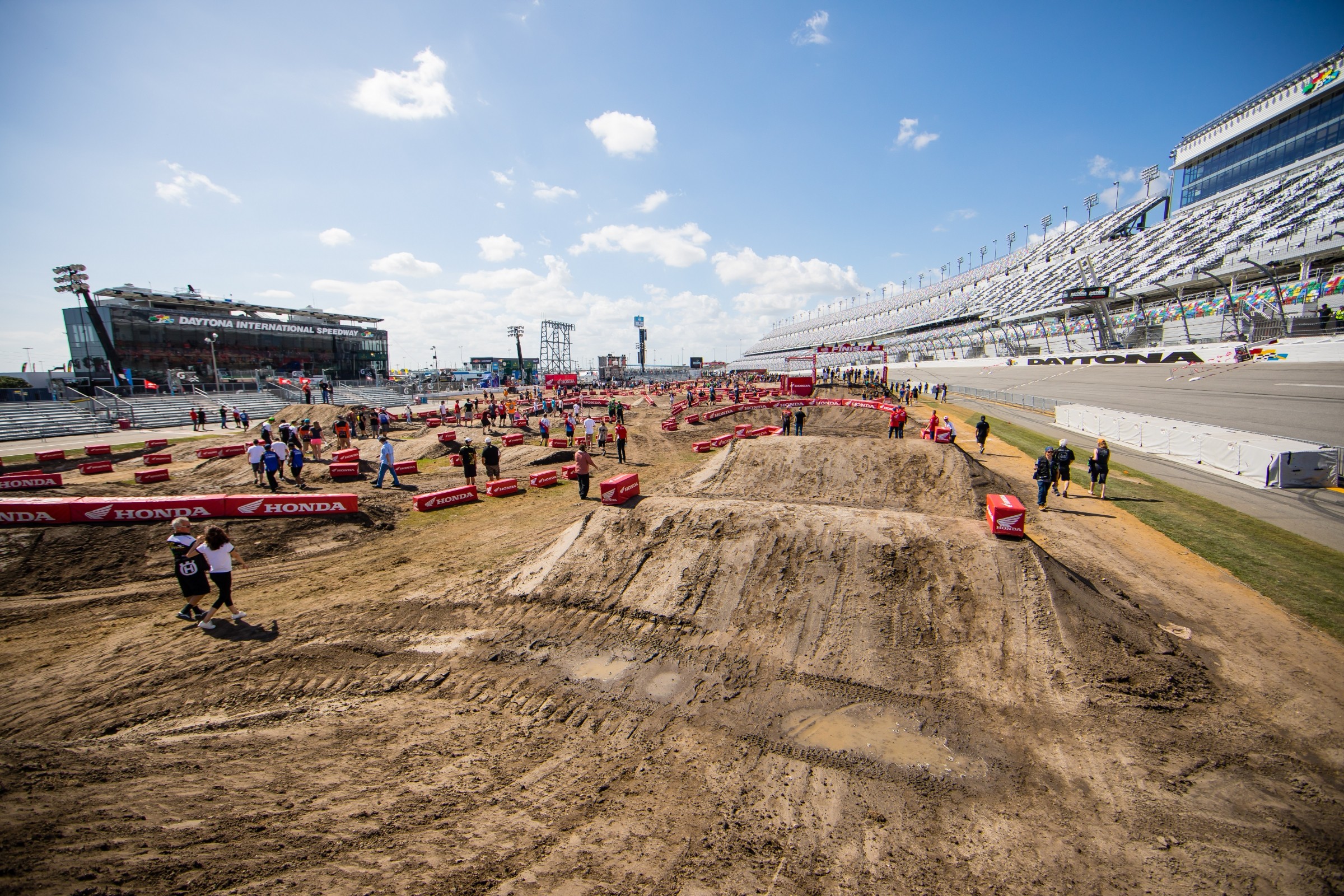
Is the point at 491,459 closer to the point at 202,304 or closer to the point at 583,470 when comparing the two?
the point at 583,470

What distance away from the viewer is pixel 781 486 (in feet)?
57.6

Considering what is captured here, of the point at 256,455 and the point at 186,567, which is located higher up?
the point at 256,455

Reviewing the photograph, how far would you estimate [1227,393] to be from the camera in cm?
2820

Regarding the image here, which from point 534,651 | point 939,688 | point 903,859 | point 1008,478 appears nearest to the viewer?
point 903,859

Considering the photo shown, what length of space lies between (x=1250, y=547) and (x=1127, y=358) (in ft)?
142

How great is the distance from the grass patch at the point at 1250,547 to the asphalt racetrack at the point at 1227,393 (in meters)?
11.4

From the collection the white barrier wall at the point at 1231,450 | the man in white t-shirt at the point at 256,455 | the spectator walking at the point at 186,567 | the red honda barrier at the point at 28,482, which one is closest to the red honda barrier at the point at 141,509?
the man in white t-shirt at the point at 256,455

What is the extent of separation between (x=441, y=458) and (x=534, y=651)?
19233 millimetres

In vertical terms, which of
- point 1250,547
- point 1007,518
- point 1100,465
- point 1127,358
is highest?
point 1127,358

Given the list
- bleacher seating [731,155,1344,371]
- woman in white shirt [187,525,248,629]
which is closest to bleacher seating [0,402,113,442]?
woman in white shirt [187,525,248,629]

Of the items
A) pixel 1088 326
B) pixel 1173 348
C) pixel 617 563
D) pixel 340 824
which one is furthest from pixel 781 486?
pixel 1088 326

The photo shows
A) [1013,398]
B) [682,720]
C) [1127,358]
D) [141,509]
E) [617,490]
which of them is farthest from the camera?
[1127,358]

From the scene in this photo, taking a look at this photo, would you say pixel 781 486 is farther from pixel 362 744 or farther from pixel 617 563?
pixel 362 744

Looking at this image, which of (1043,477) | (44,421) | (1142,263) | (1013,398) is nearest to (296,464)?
(1043,477)
